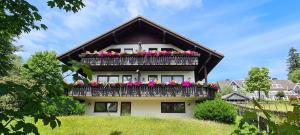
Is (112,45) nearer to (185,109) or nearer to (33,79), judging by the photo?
(185,109)

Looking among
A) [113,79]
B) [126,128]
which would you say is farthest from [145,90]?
[126,128]

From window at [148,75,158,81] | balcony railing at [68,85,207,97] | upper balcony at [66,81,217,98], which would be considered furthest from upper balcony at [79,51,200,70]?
balcony railing at [68,85,207,97]

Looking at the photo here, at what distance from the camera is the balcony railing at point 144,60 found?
77.1 ft

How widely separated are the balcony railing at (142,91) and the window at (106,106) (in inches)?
97.1

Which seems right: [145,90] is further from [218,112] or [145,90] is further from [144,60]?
[218,112]

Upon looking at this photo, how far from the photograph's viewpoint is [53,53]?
52.4 metres

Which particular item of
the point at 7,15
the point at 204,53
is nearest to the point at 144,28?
the point at 204,53

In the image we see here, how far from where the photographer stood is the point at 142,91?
22.8m

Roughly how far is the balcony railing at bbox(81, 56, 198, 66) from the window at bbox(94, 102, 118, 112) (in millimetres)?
3740

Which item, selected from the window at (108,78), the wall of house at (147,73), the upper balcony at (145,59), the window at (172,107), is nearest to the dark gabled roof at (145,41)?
the upper balcony at (145,59)

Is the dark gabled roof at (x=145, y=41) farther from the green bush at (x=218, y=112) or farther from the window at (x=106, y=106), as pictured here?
the green bush at (x=218, y=112)

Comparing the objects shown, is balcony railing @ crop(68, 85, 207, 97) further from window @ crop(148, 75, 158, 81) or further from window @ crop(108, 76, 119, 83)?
window @ crop(148, 75, 158, 81)

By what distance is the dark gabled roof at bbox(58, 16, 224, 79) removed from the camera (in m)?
24.7

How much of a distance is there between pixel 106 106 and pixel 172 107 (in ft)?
19.3
